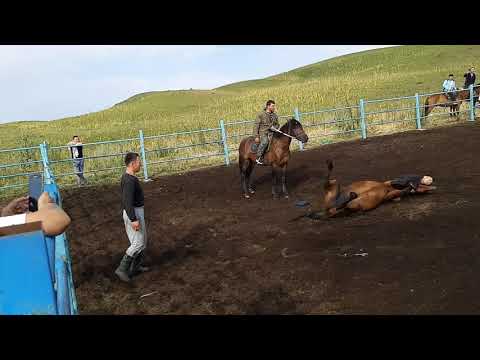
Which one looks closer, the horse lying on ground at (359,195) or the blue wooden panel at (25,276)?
the blue wooden panel at (25,276)

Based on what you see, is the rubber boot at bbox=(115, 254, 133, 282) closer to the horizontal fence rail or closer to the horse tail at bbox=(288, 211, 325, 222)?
the horse tail at bbox=(288, 211, 325, 222)

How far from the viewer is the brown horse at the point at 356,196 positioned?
8.13 metres

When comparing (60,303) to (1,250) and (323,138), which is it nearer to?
(1,250)

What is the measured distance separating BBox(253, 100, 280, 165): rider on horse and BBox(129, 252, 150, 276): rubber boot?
5023 mm

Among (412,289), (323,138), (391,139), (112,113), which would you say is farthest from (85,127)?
(412,289)

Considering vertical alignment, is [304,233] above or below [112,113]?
below

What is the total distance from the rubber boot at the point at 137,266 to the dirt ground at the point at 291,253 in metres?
0.11

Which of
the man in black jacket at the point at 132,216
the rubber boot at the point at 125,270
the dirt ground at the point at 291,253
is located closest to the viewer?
the dirt ground at the point at 291,253

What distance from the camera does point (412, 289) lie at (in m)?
4.93

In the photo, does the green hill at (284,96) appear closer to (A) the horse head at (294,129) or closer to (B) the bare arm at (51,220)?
(A) the horse head at (294,129)

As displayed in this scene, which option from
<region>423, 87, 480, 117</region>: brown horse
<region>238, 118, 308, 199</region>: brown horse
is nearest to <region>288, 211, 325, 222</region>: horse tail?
<region>238, 118, 308, 199</region>: brown horse

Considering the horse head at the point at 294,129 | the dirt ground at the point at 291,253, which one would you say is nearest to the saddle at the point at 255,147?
the horse head at the point at 294,129

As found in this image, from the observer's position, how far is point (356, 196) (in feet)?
26.8
